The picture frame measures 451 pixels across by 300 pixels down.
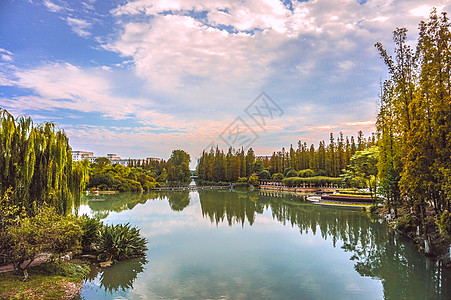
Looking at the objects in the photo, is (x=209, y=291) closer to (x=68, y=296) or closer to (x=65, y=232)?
(x=68, y=296)

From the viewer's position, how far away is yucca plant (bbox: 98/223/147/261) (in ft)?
24.1

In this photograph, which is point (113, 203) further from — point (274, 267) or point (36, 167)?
point (274, 267)

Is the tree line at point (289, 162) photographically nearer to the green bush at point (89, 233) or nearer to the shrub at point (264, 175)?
the shrub at point (264, 175)

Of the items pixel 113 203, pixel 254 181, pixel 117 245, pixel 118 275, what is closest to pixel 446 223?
pixel 118 275

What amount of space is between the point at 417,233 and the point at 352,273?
4139 mm

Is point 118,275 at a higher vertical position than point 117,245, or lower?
lower

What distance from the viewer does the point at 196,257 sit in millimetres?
7961

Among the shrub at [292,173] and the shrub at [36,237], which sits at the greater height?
the shrub at [292,173]

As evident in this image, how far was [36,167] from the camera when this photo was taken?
686 centimetres

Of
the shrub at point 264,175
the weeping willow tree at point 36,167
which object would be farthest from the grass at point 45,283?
A: the shrub at point 264,175

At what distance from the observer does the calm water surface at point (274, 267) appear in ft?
18.5

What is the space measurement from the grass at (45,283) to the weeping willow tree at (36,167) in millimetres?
1571

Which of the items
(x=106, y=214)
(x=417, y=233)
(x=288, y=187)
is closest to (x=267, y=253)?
(x=417, y=233)

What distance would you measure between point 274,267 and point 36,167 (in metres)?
6.68
